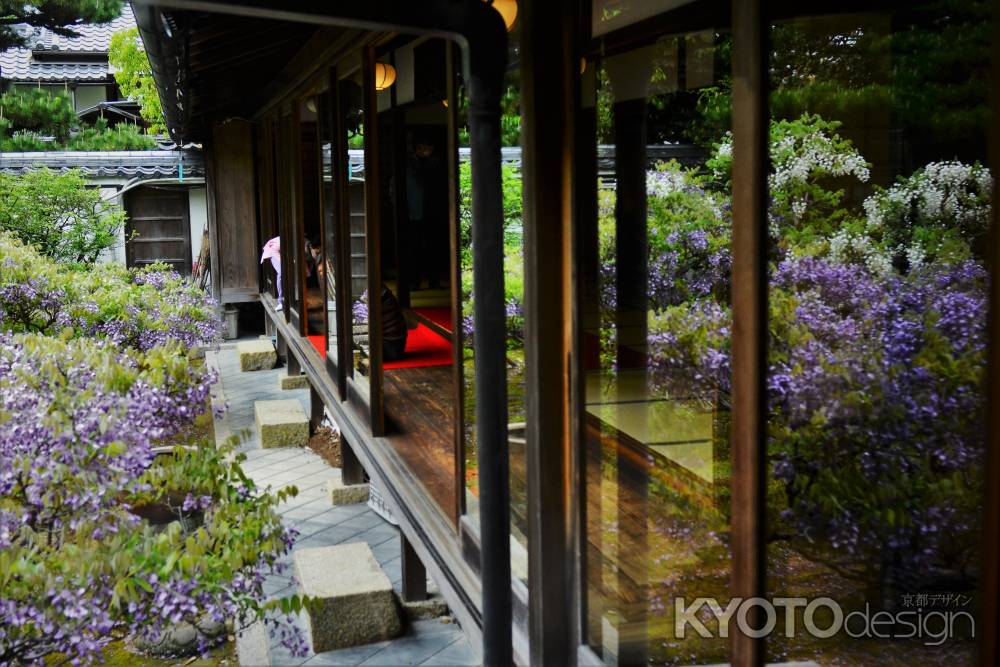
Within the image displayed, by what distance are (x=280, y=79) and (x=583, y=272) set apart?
831cm

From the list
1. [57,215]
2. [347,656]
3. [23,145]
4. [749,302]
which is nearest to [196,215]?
[23,145]

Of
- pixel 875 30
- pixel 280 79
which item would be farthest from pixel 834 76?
pixel 280 79

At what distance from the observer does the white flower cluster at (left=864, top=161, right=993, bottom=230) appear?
1594mm

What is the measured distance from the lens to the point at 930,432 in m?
1.71

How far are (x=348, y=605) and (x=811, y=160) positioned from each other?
16.2 feet

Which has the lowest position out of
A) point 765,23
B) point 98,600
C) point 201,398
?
point 98,600

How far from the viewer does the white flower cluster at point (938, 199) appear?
1594 millimetres

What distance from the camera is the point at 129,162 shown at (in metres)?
19.8

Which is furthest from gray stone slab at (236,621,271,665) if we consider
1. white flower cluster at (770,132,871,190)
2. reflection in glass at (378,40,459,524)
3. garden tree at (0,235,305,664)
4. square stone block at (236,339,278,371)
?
square stone block at (236,339,278,371)

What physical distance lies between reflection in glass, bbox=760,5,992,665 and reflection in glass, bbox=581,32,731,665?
228 millimetres

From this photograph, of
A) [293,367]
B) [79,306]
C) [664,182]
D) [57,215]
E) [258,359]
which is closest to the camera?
[664,182]

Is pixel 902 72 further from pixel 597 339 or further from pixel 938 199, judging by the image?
pixel 597 339

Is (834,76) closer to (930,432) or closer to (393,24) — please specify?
(930,432)

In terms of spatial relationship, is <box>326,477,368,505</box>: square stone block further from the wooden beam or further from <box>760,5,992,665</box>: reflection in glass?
<box>760,5,992,665</box>: reflection in glass
